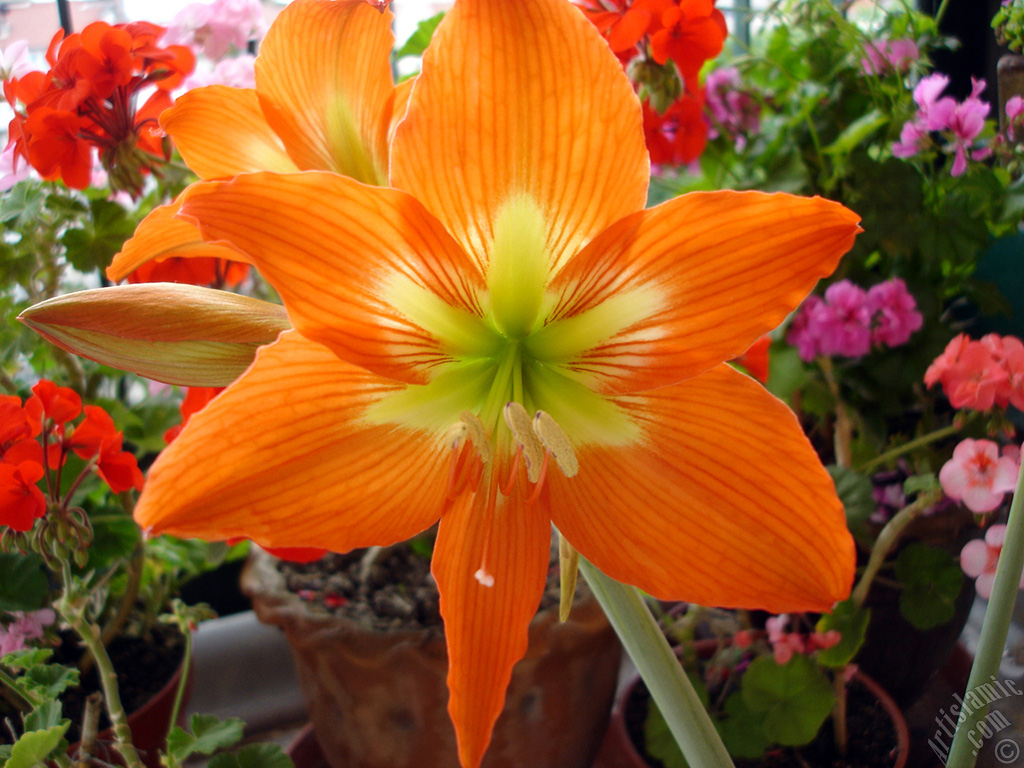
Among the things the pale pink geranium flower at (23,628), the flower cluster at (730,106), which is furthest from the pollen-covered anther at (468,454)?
the flower cluster at (730,106)

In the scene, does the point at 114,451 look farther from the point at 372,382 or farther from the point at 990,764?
the point at 990,764

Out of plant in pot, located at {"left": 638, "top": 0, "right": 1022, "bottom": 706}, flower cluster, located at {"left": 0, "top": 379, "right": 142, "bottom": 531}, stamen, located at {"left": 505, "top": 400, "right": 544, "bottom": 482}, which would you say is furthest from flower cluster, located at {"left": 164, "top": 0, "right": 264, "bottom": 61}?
stamen, located at {"left": 505, "top": 400, "right": 544, "bottom": 482}

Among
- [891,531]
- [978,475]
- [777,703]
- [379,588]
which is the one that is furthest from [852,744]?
[379,588]

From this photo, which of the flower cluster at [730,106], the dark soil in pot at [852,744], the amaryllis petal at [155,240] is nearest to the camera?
the amaryllis petal at [155,240]

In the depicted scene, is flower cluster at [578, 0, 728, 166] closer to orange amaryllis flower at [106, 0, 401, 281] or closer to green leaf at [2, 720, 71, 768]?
orange amaryllis flower at [106, 0, 401, 281]

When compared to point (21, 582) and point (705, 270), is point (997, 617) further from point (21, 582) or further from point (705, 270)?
point (21, 582)

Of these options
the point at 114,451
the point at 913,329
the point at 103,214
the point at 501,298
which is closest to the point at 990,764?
the point at 913,329

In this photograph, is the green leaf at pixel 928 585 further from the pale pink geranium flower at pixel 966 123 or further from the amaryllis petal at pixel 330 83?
the amaryllis petal at pixel 330 83
